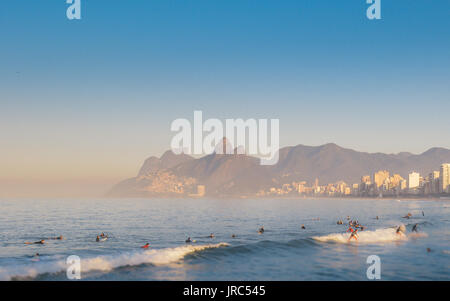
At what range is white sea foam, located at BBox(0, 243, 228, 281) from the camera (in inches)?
1193

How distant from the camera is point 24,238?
5756 centimetres

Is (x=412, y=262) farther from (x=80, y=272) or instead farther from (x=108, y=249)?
(x=108, y=249)

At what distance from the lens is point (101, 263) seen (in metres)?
33.0

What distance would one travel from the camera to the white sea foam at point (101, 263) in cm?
3029

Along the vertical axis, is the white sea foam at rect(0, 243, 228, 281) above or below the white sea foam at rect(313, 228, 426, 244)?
above
